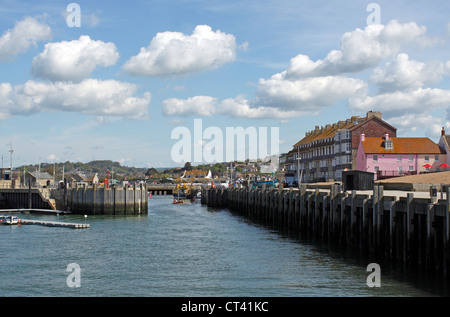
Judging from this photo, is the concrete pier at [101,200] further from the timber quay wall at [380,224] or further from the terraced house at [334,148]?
the timber quay wall at [380,224]

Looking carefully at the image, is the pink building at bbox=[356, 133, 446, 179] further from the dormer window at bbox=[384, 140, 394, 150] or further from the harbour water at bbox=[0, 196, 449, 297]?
the harbour water at bbox=[0, 196, 449, 297]

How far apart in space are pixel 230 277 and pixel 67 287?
9057 mm

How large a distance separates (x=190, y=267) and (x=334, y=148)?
73401 millimetres

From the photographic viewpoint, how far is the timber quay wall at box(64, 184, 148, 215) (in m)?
81.6

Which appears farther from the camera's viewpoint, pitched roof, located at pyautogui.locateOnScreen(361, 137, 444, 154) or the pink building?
pitched roof, located at pyautogui.locateOnScreen(361, 137, 444, 154)

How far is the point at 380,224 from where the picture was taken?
33.7 meters

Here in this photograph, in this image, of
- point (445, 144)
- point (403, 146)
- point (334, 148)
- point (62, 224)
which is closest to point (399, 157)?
point (403, 146)

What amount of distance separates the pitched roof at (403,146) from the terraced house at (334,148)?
5.99m

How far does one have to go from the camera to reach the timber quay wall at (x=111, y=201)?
8156 centimetres

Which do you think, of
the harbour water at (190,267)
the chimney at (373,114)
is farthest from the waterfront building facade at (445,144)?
the harbour water at (190,267)

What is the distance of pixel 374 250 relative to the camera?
3462 cm

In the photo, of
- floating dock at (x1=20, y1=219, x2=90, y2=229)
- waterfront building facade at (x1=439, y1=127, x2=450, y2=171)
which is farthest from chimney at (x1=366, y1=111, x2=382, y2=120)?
floating dock at (x1=20, y1=219, x2=90, y2=229)

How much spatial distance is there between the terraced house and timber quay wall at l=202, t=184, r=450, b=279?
41.4 meters
